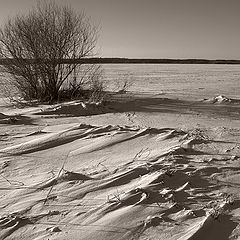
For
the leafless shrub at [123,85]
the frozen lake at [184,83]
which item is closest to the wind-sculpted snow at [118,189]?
the frozen lake at [184,83]

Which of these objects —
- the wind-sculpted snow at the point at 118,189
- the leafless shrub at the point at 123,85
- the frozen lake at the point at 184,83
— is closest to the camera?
the wind-sculpted snow at the point at 118,189

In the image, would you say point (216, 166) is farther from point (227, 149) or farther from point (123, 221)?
point (123, 221)

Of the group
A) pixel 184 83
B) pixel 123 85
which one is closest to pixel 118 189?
pixel 123 85

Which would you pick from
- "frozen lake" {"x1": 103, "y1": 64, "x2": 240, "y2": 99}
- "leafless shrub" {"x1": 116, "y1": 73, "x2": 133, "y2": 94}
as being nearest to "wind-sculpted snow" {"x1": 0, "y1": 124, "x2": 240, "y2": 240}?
"frozen lake" {"x1": 103, "y1": 64, "x2": 240, "y2": 99}

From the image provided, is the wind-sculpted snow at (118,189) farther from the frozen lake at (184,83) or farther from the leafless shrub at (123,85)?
the leafless shrub at (123,85)

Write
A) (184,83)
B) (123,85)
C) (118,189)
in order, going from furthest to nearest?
1. (184,83)
2. (123,85)
3. (118,189)

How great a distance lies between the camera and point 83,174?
3.61 meters

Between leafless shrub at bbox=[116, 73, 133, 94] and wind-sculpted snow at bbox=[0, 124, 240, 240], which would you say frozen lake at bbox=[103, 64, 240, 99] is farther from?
wind-sculpted snow at bbox=[0, 124, 240, 240]

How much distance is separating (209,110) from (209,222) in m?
6.27

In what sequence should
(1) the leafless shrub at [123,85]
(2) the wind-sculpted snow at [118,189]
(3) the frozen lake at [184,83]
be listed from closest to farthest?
(2) the wind-sculpted snow at [118,189] < (1) the leafless shrub at [123,85] < (3) the frozen lake at [184,83]

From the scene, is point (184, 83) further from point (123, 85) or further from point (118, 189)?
point (118, 189)

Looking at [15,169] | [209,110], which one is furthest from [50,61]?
[15,169]

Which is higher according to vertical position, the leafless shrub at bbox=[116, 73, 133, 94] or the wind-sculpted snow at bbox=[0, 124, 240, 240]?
the leafless shrub at bbox=[116, 73, 133, 94]

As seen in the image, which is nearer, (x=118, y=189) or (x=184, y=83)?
(x=118, y=189)
